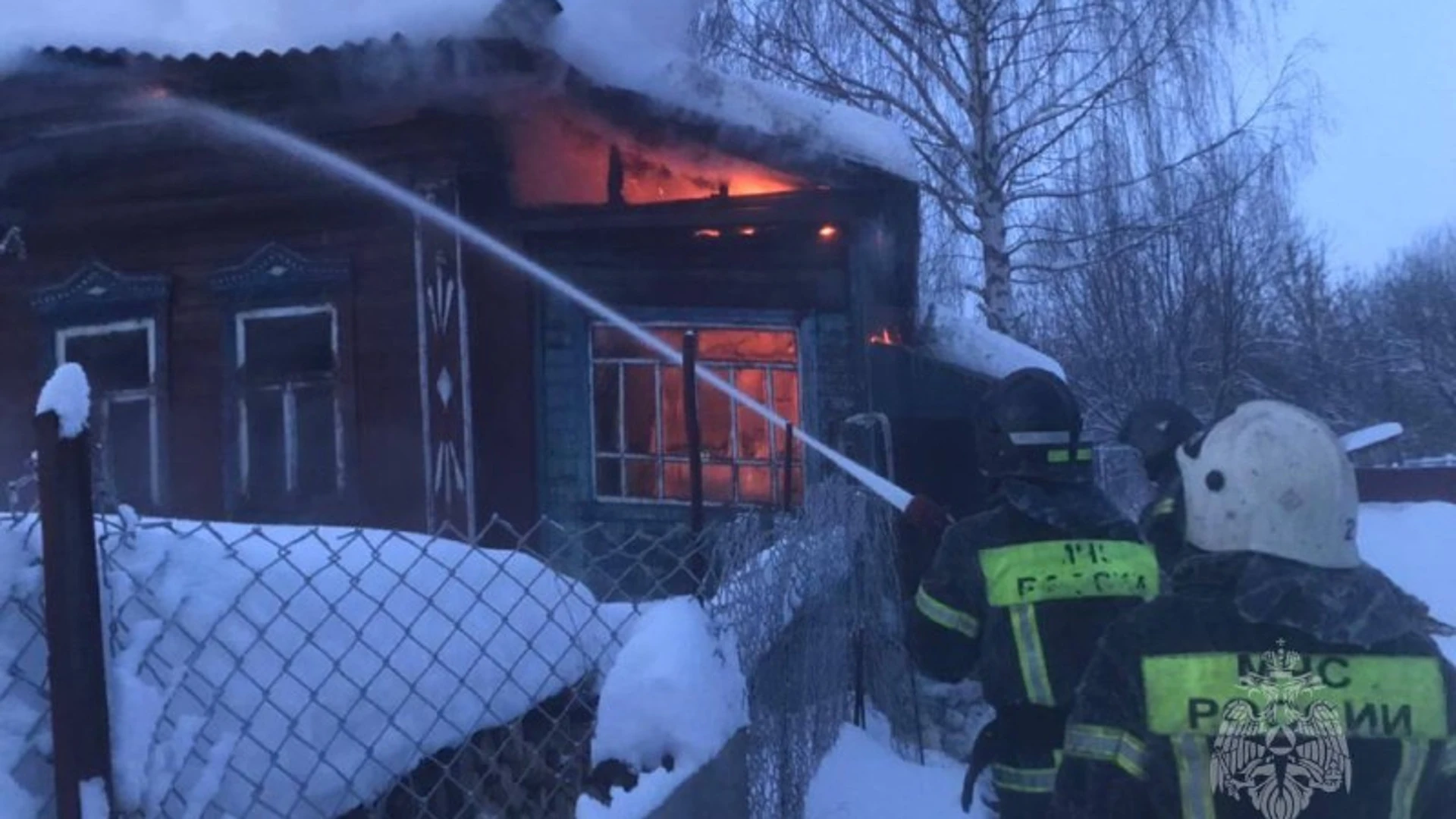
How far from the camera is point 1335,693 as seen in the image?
6.92ft

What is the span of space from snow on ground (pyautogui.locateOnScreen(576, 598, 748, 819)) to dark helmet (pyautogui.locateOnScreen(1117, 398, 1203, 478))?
3.24 meters

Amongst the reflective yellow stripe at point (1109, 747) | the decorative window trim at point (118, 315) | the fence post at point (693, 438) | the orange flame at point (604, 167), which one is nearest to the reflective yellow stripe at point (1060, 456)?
the fence post at point (693, 438)

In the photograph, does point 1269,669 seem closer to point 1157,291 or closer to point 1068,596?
point 1068,596

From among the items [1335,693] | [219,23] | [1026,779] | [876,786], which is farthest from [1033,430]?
[219,23]

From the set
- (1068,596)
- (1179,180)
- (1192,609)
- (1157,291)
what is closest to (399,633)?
(1192,609)

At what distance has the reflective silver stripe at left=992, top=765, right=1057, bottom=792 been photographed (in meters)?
3.68

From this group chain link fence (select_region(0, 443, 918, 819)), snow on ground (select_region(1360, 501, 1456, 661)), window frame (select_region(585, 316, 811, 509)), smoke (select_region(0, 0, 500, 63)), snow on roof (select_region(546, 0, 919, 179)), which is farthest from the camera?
snow on ground (select_region(1360, 501, 1456, 661))

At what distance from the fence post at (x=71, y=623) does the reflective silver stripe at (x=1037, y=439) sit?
260 centimetres

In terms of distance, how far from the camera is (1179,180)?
17.6 meters

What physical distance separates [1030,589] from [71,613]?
8.05ft

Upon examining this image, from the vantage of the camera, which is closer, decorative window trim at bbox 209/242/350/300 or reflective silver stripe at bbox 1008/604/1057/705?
reflective silver stripe at bbox 1008/604/1057/705

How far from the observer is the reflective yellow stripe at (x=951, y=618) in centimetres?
370

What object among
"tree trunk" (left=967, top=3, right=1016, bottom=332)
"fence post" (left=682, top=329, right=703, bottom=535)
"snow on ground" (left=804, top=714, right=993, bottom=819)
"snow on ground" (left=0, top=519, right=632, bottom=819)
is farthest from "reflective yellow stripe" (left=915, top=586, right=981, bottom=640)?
"tree trunk" (left=967, top=3, right=1016, bottom=332)

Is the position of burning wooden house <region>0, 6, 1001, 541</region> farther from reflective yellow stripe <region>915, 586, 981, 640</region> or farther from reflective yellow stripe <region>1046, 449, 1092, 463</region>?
reflective yellow stripe <region>915, 586, 981, 640</region>
